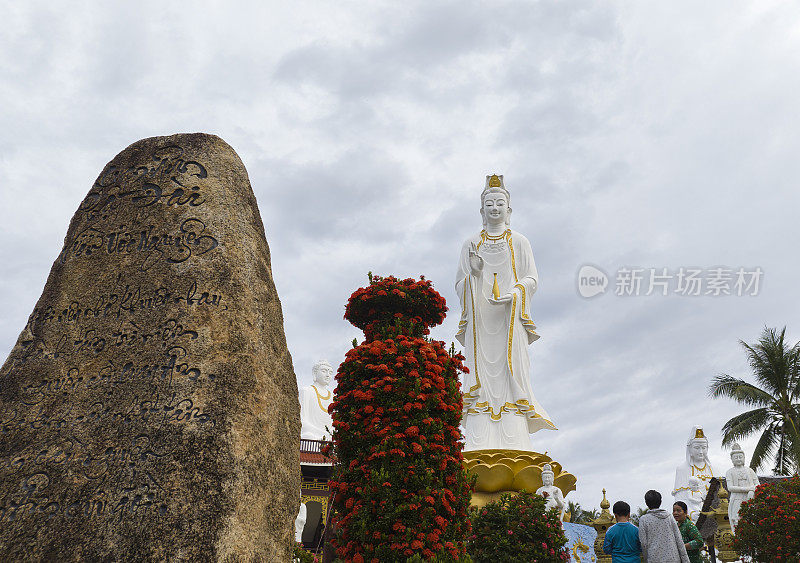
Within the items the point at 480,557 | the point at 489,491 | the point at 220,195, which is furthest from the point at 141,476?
the point at 489,491

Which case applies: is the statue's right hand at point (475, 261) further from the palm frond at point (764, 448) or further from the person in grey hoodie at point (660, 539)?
the palm frond at point (764, 448)

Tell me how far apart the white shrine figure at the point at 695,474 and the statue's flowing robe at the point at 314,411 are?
794 cm

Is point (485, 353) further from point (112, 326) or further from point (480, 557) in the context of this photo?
point (112, 326)

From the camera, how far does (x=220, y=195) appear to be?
3557mm

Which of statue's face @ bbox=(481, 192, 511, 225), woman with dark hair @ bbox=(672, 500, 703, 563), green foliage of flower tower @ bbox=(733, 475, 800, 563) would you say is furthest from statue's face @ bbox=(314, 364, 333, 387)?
woman with dark hair @ bbox=(672, 500, 703, 563)

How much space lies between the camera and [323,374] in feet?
54.5

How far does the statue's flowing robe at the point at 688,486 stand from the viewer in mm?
13047

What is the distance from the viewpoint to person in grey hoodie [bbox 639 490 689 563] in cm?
519

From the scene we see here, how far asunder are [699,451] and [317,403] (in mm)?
8779

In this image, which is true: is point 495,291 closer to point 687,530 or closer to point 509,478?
point 509,478

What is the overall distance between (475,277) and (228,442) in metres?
10.0

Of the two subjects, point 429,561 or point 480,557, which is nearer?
point 429,561

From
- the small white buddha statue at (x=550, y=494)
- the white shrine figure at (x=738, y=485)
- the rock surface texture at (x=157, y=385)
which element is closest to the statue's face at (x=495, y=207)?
the small white buddha statue at (x=550, y=494)

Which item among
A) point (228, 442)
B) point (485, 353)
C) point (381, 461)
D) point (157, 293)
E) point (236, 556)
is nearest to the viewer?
point (236, 556)
